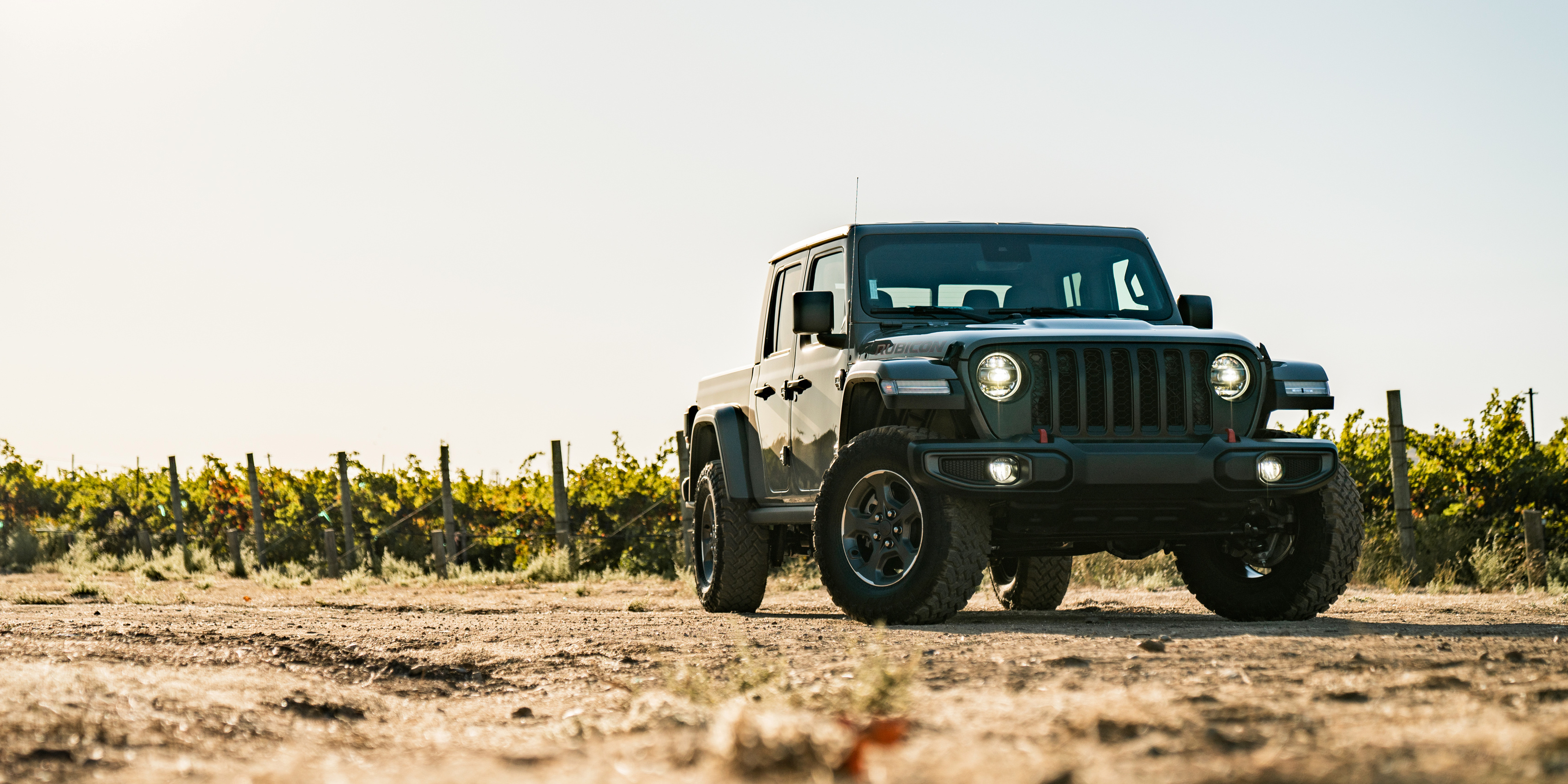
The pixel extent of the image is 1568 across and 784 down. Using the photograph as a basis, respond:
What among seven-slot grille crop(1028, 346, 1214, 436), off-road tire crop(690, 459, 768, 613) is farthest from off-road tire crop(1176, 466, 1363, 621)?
off-road tire crop(690, 459, 768, 613)

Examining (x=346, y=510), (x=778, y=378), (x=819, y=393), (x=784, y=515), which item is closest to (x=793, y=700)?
(x=819, y=393)

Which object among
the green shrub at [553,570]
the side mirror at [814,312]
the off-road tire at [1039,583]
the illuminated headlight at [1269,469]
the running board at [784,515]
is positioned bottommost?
the green shrub at [553,570]

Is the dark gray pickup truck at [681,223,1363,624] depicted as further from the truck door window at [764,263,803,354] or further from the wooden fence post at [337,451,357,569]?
the wooden fence post at [337,451,357,569]

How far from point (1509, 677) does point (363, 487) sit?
21.4 m

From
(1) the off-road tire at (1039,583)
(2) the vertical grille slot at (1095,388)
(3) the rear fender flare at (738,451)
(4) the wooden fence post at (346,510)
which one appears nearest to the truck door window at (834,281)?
(3) the rear fender flare at (738,451)

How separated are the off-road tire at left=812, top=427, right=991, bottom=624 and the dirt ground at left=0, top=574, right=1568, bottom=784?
0.21 m

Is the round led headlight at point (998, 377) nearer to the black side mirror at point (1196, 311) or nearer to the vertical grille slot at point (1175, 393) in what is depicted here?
the vertical grille slot at point (1175, 393)

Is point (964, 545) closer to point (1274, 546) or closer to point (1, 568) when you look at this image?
point (1274, 546)

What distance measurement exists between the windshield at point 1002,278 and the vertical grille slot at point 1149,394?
1.09 meters

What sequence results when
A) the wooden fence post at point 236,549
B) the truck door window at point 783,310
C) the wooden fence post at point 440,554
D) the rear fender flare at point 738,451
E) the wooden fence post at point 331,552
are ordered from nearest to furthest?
the truck door window at point 783,310
the rear fender flare at point 738,451
the wooden fence post at point 440,554
the wooden fence post at point 331,552
the wooden fence post at point 236,549

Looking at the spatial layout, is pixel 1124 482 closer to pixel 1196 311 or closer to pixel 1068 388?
pixel 1068 388

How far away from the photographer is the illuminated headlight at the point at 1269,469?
289 inches

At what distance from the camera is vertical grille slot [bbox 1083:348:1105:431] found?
7371mm

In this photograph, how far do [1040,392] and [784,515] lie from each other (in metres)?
2.10
